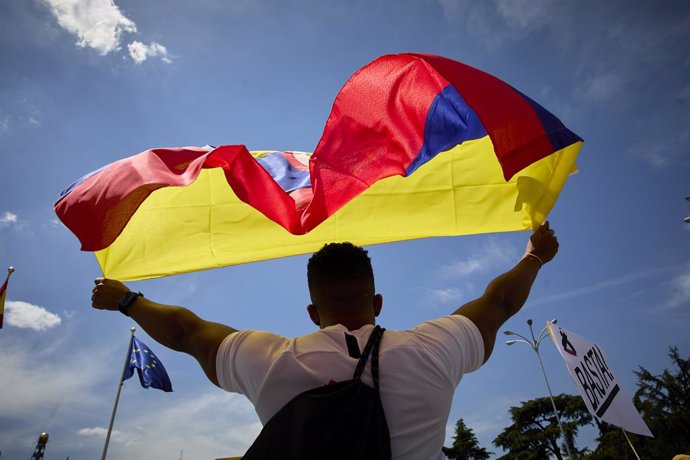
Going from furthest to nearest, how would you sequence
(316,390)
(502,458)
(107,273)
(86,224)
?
(502,458) → (107,273) → (86,224) → (316,390)

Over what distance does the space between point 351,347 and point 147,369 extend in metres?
17.3

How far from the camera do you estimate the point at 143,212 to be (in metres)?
3.35

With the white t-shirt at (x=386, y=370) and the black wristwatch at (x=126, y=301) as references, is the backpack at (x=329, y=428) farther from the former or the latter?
the black wristwatch at (x=126, y=301)

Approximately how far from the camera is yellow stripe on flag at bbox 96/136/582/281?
3.24 metres

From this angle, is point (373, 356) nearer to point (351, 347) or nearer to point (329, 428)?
point (351, 347)

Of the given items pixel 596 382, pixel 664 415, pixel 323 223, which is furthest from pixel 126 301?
pixel 664 415

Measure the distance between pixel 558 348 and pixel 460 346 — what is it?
7.70m

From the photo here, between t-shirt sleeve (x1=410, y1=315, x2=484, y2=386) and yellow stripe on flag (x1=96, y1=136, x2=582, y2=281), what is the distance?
1.57 metres

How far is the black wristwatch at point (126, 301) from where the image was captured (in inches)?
85.5

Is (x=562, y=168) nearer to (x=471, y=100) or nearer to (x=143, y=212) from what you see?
(x=471, y=100)

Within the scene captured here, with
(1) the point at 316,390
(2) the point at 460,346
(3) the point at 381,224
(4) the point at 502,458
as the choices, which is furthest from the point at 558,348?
Answer: (4) the point at 502,458

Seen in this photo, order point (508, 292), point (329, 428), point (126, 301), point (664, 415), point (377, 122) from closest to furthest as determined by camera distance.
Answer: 1. point (329, 428)
2. point (508, 292)
3. point (126, 301)
4. point (377, 122)
5. point (664, 415)

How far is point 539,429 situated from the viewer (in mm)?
42531

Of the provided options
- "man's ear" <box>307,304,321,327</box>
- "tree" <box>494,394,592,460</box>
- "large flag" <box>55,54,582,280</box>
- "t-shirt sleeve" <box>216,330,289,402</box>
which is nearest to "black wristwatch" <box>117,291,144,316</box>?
"large flag" <box>55,54,582,280</box>
